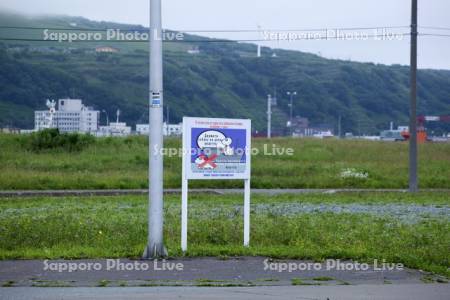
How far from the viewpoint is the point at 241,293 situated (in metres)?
9.49

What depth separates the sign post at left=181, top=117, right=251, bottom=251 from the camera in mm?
12617

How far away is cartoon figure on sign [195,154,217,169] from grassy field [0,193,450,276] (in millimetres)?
1362

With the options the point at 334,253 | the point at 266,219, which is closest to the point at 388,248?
the point at 334,253

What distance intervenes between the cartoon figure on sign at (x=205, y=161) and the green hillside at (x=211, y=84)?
76.5m

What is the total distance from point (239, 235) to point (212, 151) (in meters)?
2.15

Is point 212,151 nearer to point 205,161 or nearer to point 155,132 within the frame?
point 205,161

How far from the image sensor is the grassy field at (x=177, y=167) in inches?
1372

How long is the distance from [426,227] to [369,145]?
152 feet

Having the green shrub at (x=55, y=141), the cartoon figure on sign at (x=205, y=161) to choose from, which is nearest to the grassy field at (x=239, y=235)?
the cartoon figure on sign at (x=205, y=161)

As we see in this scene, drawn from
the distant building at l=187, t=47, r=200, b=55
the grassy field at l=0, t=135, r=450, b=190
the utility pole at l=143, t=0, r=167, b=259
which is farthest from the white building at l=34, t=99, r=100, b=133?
the utility pole at l=143, t=0, r=167, b=259

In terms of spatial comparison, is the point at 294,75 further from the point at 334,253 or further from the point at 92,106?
the point at 334,253

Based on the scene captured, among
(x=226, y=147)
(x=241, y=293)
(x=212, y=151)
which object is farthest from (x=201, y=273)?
(x=226, y=147)

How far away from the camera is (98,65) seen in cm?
11512

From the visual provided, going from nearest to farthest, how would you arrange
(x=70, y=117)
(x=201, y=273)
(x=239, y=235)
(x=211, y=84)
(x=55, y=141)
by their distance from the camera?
(x=201, y=273)
(x=239, y=235)
(x=55, y=141)
(x=70, y=117)
(x=211, y=84)
